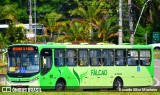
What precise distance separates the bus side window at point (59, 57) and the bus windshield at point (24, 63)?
1.27 metres

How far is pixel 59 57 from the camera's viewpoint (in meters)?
31.2

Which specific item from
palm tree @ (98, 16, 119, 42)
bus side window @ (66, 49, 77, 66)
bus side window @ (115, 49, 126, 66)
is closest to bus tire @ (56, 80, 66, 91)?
bus side window @ (66, 49, 77, 66)

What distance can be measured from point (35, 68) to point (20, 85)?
1.15 m

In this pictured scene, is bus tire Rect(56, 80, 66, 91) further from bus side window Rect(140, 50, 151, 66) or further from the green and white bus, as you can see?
bus side window Rect(140, 50, 151, 66)

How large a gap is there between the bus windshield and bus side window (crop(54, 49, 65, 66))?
4.17 ft

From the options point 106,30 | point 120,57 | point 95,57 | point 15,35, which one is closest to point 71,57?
point 95,57

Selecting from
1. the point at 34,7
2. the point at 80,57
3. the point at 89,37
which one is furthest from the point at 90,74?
the point at 34,7

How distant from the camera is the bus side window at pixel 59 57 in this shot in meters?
31.1

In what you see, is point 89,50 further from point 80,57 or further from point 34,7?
point 34,7

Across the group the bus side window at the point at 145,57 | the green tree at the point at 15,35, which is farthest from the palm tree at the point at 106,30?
the bus side window at the point at 145,57

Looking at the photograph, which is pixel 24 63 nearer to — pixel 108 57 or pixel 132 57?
pixel 108 57

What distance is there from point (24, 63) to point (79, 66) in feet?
11.5

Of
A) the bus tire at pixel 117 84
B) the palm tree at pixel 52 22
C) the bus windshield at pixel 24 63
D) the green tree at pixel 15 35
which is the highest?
the palm tree at pixel 52 22

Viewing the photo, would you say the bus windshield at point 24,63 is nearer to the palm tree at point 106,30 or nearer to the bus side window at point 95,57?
the bus side window at point 95,57
